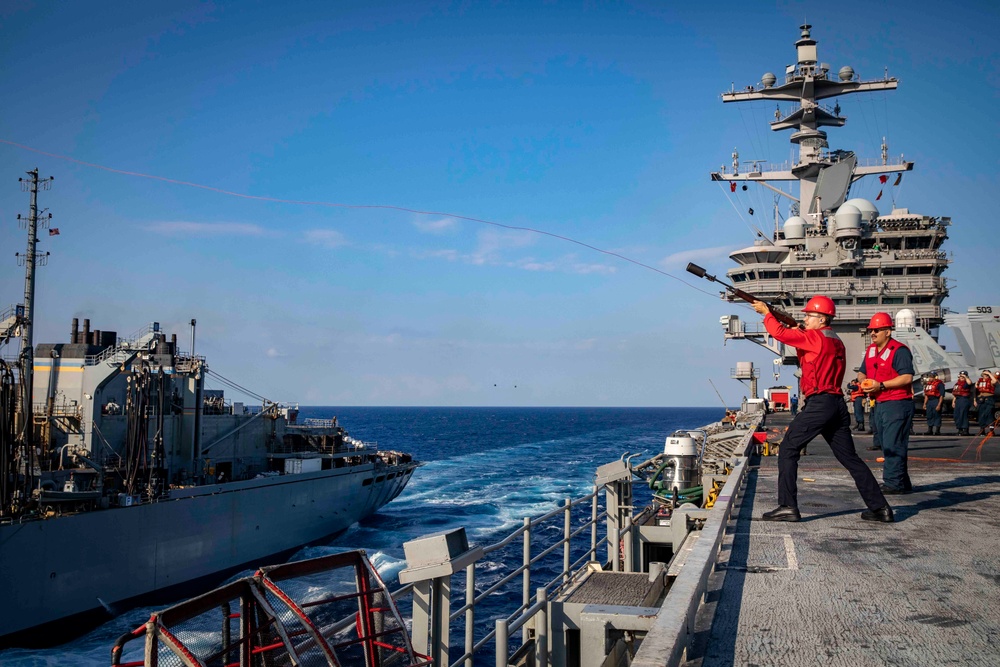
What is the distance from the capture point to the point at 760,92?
40.1 m

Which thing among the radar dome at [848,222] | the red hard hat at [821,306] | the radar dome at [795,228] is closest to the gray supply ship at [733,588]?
the red hard hat at [821,306]

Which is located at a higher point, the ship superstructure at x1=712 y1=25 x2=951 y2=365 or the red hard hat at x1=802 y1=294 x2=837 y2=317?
the ship superstructure at x1=712 y1=25 x2=951 y2=365

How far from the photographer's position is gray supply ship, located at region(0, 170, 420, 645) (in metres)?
19.3

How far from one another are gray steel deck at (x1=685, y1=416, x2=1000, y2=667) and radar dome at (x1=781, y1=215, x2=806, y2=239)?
31.6m

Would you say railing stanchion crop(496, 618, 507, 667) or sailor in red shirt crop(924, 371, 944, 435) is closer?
railing stanchion crop(496, 618, 507, 667)

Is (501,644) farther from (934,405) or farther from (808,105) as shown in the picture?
(808,105)

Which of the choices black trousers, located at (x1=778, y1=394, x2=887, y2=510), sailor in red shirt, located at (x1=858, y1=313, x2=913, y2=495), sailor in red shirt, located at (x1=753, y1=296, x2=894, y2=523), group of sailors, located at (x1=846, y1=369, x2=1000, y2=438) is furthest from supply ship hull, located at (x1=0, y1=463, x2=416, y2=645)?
group of sailors, located at (x1=846, y1=369, x2=1000, y2=438)

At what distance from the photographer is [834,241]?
3588 cm

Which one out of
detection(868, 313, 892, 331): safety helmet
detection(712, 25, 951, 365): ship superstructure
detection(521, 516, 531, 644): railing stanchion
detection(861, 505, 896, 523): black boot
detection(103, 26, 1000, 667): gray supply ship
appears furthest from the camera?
detection(712, 25, 951, 365): ship superstructure

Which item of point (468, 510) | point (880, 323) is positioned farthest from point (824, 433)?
Result: point (468, 510)

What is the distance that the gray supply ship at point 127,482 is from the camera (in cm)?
1933

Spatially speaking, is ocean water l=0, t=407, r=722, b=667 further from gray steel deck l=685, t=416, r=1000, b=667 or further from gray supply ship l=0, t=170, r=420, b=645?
gray steel deck l=685, t=416, r=1000, b=667

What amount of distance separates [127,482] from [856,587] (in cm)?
2409

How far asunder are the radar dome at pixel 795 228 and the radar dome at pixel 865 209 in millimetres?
2371
